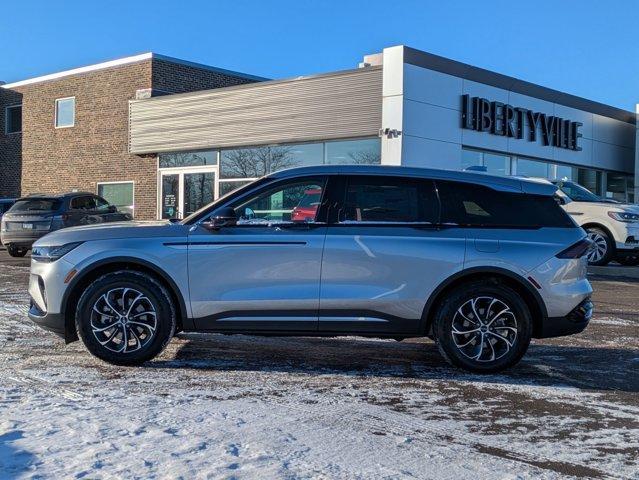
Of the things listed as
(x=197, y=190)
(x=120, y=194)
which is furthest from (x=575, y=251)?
(x=120, y=194)

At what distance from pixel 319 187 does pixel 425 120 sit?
12.2 meters

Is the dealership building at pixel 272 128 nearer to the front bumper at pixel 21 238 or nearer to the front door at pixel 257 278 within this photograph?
the front bumper at pixel 21 238

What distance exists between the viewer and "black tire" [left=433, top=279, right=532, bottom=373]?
5.80 metres

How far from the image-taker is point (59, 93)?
26219 mm

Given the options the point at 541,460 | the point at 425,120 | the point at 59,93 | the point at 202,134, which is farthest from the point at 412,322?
the point at 59,93

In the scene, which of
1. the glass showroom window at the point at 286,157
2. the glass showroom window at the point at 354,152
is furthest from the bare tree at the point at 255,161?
the glass showroom window at the point at 354,152

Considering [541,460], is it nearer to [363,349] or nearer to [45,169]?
[363,349]

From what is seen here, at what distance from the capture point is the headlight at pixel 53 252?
5887mm

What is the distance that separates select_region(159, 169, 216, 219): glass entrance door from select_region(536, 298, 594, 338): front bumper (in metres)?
16.3

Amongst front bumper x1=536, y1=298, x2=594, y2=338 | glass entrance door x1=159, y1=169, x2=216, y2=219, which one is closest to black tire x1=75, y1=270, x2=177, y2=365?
front bumper x1=536, y1=298, x2=594, y2=338

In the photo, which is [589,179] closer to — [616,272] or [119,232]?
[616,272]

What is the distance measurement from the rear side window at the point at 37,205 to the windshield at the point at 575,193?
12041 millimetres

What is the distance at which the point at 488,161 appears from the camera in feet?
66.3

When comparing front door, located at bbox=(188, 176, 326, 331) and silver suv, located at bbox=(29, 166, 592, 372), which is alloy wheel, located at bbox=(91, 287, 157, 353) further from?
front door, located at bbox=(188, 176, 326, 331)
